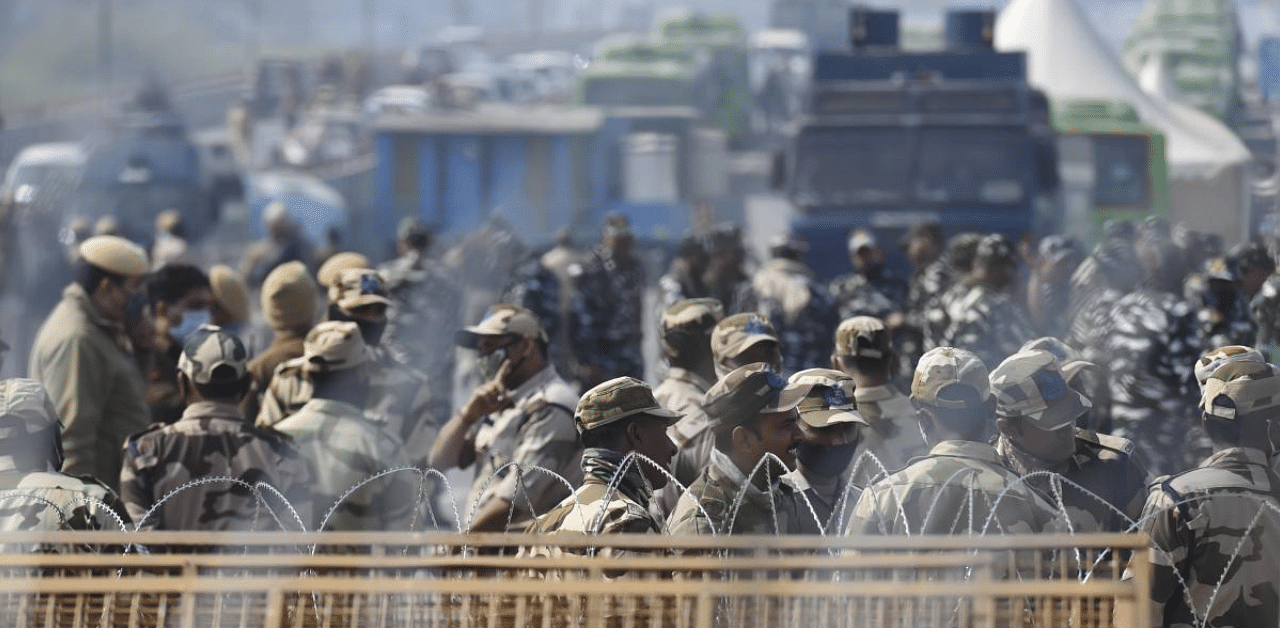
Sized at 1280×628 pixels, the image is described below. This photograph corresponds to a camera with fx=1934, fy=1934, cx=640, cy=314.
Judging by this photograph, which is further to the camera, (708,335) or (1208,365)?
(708,335)

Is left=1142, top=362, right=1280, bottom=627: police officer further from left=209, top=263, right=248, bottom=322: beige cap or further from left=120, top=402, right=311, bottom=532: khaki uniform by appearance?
left=209, top=263, right=248, bottom=322: beige cap

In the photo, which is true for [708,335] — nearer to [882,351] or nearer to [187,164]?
[882,351]

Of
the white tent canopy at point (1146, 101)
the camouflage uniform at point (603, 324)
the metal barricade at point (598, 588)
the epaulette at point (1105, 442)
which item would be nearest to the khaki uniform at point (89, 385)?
the metal barricade at point (598, 588)

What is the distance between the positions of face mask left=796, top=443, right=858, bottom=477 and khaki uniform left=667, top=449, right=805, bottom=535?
1.44 feet

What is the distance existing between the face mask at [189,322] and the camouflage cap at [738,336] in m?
2.61

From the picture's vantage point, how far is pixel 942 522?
16.4 ft

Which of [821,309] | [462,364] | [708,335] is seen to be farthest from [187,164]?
[708,335]

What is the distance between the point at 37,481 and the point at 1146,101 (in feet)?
68.9

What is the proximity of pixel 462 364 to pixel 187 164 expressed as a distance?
10.7 m

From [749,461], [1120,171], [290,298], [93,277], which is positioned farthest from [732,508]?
[1120,171]

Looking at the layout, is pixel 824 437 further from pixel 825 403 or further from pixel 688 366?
pixel 688 366

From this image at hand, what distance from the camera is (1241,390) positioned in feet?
16.9

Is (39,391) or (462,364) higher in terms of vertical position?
(39,391)

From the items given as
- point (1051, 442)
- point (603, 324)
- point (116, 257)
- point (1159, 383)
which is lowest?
point (603, 324)
